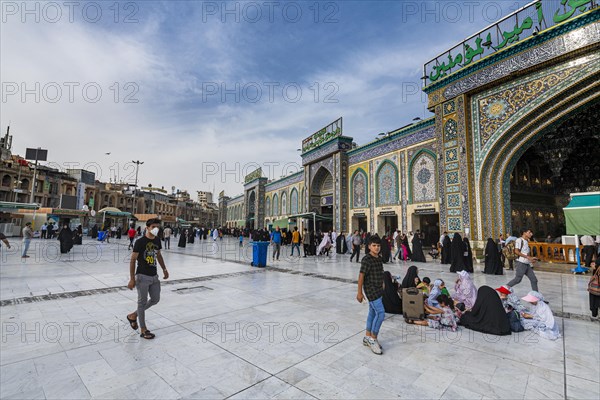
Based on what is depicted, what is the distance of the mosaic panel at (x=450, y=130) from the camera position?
1187 cm

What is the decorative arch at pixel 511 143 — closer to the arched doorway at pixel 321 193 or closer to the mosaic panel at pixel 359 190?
the mosaic panel at pixel 359 190

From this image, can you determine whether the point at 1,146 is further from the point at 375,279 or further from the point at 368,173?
the point at 375,279

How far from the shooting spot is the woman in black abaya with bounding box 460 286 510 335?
362cm

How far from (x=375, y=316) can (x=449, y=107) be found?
38.4ft

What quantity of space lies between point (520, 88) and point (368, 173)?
28.2 feet

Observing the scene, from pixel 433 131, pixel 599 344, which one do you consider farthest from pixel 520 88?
pixel 599 344

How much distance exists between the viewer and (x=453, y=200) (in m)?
11.7

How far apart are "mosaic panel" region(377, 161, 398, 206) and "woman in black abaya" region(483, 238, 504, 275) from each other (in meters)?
7.27

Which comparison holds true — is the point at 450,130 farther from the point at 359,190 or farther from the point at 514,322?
the point at 514,322

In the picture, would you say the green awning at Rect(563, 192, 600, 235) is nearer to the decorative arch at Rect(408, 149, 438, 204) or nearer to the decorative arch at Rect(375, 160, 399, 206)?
the decorative arch at Rect(408, 149, 438, 204)

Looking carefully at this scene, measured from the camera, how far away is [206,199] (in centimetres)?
10369

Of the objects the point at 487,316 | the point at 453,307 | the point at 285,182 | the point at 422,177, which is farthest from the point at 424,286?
the point at 285,182

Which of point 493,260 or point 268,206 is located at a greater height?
point 268,206

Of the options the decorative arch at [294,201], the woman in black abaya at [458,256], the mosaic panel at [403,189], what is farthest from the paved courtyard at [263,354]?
the decorative arch at [294,201]
